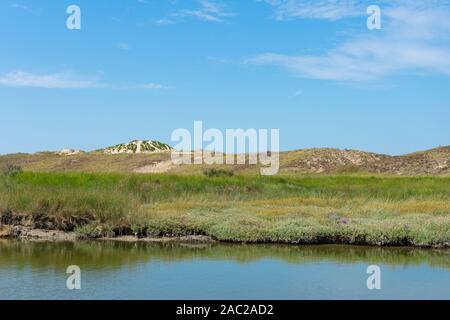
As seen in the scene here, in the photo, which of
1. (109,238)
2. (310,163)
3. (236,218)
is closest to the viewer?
(109,238)

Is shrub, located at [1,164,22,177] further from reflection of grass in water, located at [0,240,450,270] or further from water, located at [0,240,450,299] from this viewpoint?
water, located at [0,240,450,299]

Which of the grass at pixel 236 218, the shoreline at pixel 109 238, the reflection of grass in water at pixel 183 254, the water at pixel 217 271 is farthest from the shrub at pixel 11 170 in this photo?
the water at pixel 217 271

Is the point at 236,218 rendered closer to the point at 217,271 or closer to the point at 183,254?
the point at 183,254

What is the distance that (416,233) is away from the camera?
17625 mm

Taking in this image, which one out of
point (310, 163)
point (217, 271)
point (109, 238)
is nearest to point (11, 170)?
point (109, 238)

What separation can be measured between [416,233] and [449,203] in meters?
8.30

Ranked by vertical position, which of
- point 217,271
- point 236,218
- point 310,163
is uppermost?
point 310,163

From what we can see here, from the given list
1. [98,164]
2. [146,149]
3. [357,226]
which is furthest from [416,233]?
[146,149]

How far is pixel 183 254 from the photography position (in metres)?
16.1

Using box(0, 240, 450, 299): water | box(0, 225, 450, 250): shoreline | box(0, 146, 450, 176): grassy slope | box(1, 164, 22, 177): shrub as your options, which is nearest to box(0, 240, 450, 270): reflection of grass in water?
box(0, 240, 450, 299): water

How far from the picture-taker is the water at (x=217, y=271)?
1140 cm

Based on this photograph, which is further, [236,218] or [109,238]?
[236,218]

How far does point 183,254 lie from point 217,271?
2.72 m

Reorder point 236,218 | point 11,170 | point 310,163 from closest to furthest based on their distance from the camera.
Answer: point 236,218, point 11,170, point 310,163
